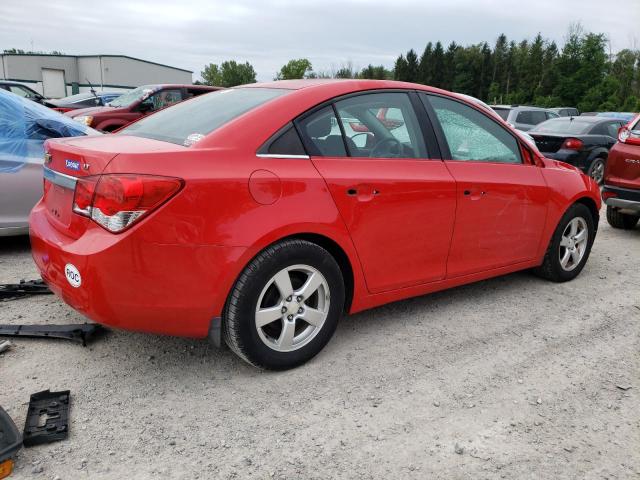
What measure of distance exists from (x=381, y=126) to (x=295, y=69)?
285 ft

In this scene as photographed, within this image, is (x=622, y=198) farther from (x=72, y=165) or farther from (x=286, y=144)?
(x=72, y=165)

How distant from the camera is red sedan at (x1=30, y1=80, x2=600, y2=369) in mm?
2520

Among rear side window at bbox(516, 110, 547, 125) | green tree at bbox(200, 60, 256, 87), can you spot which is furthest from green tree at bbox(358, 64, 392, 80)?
rear side window at bbox(516, 110, 547, 125)

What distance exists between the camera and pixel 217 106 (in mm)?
3258

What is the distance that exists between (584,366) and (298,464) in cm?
190

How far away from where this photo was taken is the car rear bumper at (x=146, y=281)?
8.13 ft

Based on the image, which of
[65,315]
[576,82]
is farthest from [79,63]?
[65,315]

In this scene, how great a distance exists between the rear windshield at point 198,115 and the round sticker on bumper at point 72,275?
80 cm

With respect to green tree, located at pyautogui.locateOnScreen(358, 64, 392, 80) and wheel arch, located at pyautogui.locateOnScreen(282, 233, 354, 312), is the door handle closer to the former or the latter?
wheel arch, located at pyautogui.locateOnScreen(282, 233, 354, 312)

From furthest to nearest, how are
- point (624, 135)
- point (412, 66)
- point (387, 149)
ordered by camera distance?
1. point (412, 66)
2. point (624, 135)
3. point (387, 149)

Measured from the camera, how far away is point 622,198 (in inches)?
248

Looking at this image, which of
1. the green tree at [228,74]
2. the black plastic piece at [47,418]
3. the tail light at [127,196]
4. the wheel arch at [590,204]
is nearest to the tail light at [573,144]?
the wheel arch at [590,204]

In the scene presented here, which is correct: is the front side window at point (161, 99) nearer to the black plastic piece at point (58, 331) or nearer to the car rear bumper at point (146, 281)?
the black plastic piece at point (58, 331)

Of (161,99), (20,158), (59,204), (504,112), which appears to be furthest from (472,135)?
(504,112)
